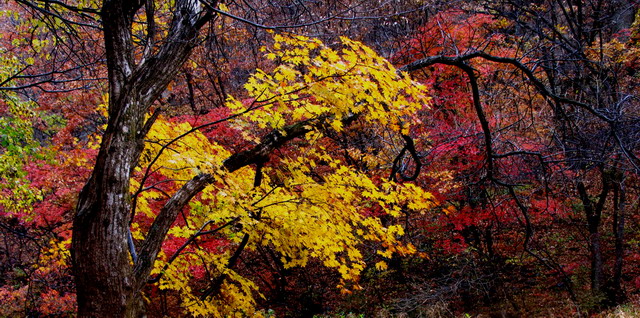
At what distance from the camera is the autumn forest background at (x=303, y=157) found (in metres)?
2.99

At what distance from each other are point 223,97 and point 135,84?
541 inches

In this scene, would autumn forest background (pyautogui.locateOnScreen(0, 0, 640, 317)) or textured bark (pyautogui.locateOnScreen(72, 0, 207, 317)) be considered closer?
textured bark (pyautogui.locateOnScreen(72, 0, 207, 317))

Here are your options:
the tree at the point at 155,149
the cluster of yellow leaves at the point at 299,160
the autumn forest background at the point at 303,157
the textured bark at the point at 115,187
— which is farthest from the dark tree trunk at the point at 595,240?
the textured bark at the point at 115,187

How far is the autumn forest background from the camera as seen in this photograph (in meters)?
2.99

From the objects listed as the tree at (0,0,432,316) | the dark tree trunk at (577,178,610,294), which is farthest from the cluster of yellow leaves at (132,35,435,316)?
the dark tree trunk at (577,178,610,294)

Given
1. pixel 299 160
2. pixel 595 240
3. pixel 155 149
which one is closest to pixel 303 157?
pixel 299 160

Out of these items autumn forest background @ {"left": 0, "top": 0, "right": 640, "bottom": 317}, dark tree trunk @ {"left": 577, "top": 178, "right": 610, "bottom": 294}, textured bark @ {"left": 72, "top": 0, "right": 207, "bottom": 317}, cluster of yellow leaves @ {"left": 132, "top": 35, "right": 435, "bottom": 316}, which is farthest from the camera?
dark tree trunk @ {"left": 577, "top": 178, "right": 610, "bottom": 294}

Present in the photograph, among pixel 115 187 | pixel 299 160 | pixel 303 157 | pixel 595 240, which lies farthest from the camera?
pixel 595 240

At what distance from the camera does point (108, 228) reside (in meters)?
2.67

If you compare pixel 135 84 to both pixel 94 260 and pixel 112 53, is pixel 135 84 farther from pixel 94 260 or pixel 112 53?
pixel 94 260

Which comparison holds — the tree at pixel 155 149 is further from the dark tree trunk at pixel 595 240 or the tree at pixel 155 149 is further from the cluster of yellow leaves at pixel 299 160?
the dark tree trunk at pixel 595 240

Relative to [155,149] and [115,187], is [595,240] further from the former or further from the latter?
[115,187]

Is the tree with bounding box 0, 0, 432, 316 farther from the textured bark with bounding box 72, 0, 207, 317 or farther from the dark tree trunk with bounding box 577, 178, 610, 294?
the dark tree trunk with bounding box 577, 178, 610, 294

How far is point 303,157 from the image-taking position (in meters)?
5.71
